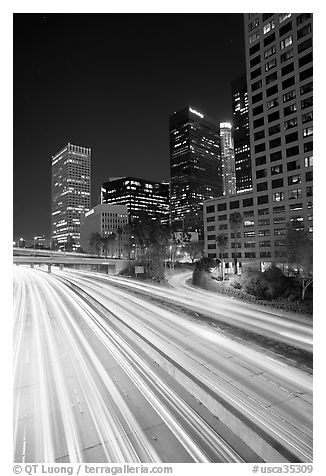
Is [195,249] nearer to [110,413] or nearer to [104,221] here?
[104,221]

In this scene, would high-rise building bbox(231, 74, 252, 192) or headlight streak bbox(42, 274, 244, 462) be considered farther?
high-rise building bbox(231, 74, 252, 192)

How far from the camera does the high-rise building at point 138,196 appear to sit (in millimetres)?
89438

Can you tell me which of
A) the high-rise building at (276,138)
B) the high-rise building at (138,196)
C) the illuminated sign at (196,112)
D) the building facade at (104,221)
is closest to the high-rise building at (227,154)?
the illuminated sign at (196,112)

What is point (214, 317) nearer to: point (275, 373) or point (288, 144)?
point (275, 373)

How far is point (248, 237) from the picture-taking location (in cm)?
2669

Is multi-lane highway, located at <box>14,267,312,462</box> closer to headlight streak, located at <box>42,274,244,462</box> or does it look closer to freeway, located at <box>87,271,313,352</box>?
headlight streak, located at <box>42,274,244,462</box>

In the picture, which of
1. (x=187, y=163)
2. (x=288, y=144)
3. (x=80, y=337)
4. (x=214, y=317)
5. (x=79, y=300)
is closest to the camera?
(x=80, y=337)

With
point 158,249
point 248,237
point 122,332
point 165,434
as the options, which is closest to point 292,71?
point 248,237

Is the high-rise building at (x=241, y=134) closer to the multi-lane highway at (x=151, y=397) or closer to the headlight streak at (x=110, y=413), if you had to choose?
the multi-lane highway at (x=151, y=397)

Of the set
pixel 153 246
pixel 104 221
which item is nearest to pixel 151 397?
pixel 153 246

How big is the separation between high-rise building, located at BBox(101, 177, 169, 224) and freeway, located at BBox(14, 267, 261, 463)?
81274 mm

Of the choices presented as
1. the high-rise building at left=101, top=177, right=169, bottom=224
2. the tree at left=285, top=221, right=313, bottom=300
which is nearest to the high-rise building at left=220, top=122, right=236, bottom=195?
the high-rise building at left=101, top=177, right=169, bottom=224

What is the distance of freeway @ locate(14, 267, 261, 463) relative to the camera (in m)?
2.96

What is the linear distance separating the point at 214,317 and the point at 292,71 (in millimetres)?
22796
